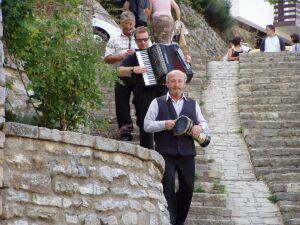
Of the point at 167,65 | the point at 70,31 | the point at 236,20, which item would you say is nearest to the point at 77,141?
the point at 70,31

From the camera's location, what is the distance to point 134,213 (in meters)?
8.30

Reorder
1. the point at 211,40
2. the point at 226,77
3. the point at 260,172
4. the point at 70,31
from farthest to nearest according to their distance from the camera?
the point at 211,40 → the point at 226,77 → the point at 260,172 → the point at 70,31

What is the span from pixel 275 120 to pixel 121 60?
3059 millimetres

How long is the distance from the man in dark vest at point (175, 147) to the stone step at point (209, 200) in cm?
99

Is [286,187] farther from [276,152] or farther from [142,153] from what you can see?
[142,153]

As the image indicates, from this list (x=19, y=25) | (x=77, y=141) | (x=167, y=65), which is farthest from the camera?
(x=167, y=65)

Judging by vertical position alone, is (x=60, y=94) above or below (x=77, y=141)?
above

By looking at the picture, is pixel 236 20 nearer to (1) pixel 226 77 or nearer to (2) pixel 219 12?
(2) pixel 219 12

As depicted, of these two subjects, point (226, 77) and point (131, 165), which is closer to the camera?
point (131, 165)

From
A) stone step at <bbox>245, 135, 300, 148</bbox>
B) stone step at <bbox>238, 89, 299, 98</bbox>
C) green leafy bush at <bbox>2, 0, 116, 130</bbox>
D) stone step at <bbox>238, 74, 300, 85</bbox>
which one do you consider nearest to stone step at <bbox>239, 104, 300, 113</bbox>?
stone step at <bbox>238, 89, 299, 98</bbox>

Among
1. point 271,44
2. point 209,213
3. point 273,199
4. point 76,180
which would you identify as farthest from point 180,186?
point 271,44

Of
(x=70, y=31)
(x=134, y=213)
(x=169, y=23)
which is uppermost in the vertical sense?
(x=169, y=23)

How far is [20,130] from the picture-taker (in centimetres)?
710

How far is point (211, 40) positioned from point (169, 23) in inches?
575
